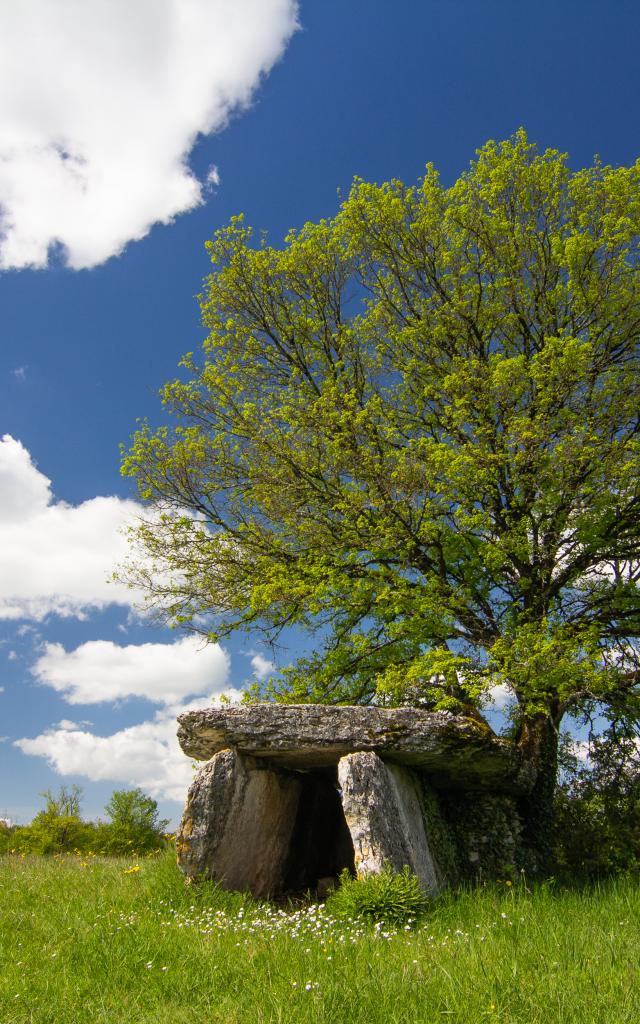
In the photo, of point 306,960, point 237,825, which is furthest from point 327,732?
point 306,960

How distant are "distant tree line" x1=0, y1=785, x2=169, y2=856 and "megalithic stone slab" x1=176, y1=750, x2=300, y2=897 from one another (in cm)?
927

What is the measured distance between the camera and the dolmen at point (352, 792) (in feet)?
30.3

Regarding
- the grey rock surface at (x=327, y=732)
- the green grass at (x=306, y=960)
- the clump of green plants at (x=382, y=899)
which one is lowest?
the green grass at (x=306, y=960)

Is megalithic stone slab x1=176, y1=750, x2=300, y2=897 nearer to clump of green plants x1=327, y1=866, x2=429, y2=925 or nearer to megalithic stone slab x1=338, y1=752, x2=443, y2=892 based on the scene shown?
megalithic stone slab x1=338, y1=752, x2=443, y2=892

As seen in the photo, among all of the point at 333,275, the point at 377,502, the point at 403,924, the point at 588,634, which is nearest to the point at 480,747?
the point at 588,634

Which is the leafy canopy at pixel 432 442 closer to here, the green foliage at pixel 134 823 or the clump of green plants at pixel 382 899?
the clump of green plants at pixel 382 899

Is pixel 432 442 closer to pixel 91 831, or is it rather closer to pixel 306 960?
pixel 306 960

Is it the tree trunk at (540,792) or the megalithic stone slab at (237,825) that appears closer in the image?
the megalithic stone slab at (237,825)

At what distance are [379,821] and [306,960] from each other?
3.08 meters

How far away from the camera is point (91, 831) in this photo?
19.3 meters

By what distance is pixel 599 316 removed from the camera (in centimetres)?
1351

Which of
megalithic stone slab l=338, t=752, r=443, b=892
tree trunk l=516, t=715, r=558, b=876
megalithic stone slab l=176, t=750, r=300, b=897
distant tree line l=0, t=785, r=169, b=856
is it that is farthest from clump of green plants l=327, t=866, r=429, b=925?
distant tree line l=0, t=785, r=169, b=856

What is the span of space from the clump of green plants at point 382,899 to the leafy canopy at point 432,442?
292cm

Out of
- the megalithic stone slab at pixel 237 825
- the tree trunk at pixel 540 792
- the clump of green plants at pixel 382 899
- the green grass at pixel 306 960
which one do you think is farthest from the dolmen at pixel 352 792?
the green grass at pixel 306 960
